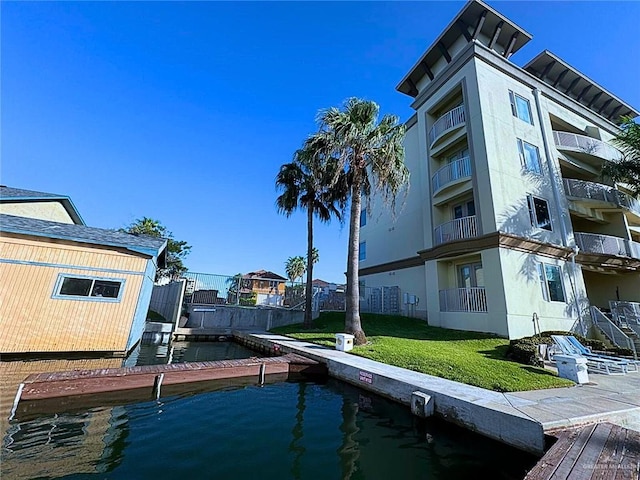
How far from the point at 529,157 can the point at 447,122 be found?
4.92m

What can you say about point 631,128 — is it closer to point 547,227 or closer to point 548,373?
point 547,227

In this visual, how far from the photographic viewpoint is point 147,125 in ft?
44.7

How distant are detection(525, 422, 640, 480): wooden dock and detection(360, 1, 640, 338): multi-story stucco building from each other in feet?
27.8

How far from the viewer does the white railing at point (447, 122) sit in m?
15.9

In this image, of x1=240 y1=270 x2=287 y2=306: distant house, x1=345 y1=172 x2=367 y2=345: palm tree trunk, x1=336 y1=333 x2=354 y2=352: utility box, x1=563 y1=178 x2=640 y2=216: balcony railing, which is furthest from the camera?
x1=240 y1=270 x2=287 y2=306: distant house

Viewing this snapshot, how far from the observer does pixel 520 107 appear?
16.7m

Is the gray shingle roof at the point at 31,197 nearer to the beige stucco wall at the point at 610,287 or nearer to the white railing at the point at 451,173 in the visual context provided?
the white railing at the point at 451,173

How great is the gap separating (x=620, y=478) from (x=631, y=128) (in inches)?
797

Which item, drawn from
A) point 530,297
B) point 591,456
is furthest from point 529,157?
point 591,456

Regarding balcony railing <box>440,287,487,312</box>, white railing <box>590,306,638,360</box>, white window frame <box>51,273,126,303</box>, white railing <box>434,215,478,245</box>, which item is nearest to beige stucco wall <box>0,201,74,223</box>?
white window frame <box>51,273,126,303</box>

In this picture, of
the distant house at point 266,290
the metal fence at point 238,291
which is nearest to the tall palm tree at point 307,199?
the metal fence at point 238,291

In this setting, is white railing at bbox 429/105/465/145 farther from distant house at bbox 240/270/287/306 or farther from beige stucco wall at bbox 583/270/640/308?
distant house at bbox 240/270/287/306

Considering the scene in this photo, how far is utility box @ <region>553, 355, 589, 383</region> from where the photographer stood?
23.5ft

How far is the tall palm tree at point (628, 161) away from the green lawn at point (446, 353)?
536 inches
